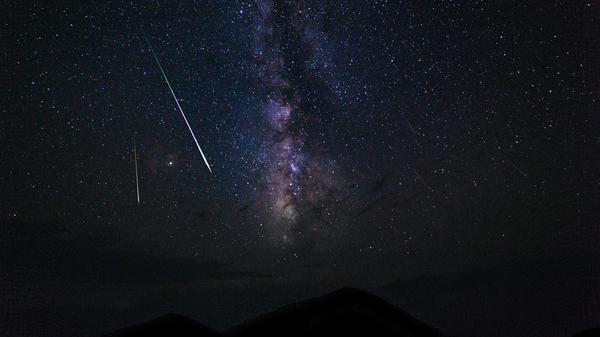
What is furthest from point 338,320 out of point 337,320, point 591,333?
point 591,333

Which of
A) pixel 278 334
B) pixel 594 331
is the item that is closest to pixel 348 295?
pixel 278 334

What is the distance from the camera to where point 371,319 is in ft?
16.0

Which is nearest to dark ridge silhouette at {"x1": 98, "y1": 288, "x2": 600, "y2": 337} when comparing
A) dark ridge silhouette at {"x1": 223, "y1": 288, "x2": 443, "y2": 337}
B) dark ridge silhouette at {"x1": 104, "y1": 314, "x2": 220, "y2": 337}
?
dark ridge silhouette at {"x1": 223, "y1": 288, "x2": 443, "y2": 337}

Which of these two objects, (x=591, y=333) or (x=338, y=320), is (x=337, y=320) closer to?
(x=338, y=320)

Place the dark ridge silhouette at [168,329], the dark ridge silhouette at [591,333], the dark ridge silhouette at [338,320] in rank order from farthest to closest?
1. the dark ridge silhouette at [591,333]
2. the dark ridge silhouette at [338,320]
3. the dark ridge silhouette at [168,329]

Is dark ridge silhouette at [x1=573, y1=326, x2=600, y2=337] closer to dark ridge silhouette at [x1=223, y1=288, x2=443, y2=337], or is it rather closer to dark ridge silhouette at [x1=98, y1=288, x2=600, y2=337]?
dark ridge silhouette at [x1=98, y1=288, x2=600, y2=337]

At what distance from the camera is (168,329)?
3.96 meters

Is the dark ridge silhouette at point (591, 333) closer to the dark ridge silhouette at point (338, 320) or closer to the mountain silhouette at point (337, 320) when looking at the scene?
the dark ridge silhouette at point (338, 320)

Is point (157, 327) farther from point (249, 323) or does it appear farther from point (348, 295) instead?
point (348, 295)

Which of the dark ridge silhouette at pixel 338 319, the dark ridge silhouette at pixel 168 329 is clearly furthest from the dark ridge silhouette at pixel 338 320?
the dark ridge silhouette at pixel 168 329

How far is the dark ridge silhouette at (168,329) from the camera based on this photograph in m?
3.80

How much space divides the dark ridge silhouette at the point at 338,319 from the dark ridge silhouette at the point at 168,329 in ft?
1.52

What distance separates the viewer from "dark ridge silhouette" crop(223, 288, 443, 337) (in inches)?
185

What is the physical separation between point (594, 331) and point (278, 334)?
441 centimetres
